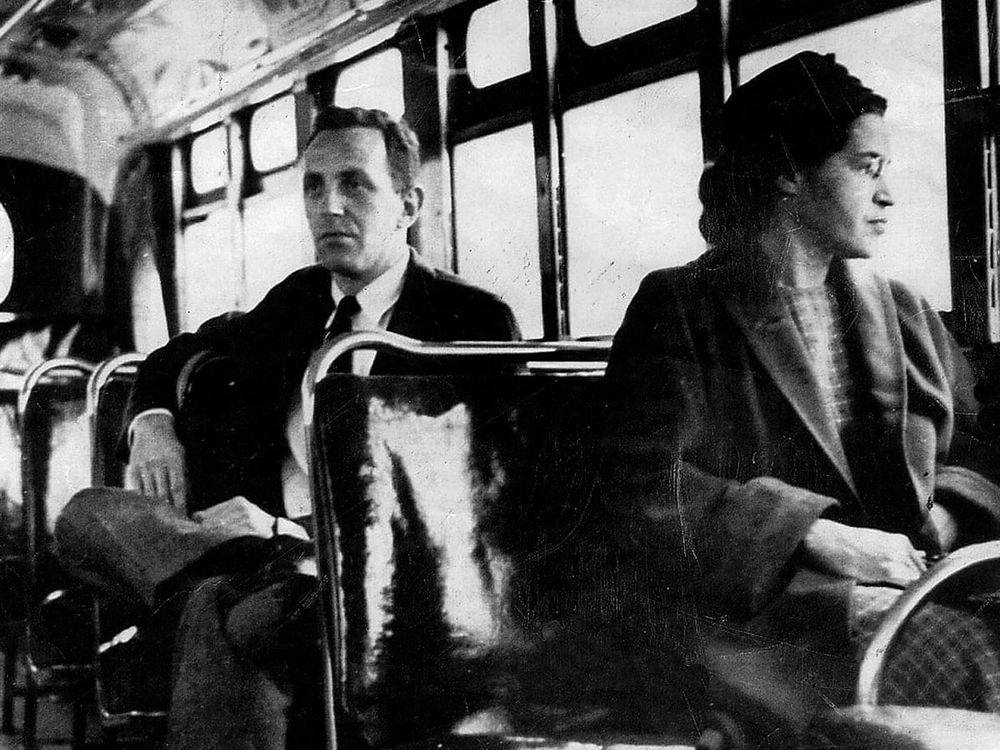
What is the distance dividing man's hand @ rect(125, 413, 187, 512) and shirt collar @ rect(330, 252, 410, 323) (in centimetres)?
36

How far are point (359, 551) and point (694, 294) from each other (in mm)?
736

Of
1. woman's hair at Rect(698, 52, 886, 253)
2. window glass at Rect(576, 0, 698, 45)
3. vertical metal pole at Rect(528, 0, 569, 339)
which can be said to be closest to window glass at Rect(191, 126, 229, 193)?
vertical metal pole at Rect(528, 0, 569, 339)

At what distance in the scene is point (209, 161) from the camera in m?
1.81

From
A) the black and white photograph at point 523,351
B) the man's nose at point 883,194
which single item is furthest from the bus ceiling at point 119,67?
the man's nose at point 883,194

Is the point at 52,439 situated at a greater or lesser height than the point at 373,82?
lesser

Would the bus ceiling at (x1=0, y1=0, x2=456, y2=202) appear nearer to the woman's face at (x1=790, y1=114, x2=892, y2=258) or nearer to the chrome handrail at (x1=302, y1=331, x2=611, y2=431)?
the chrome handrail at (x1=302, y1=331, x2=611, y2=431)

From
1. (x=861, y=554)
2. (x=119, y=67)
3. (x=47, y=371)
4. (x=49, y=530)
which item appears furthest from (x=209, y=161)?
(x=861, y=554)

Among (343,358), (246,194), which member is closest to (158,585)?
(343,358)

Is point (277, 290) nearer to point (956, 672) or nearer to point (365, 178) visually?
point (365, 178)

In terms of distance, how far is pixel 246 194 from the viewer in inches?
70.6

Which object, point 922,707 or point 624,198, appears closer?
point 922,707

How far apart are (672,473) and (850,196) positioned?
58 cm

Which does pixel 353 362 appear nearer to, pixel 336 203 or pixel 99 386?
pixel 336 203

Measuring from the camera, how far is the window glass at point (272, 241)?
5.86ft
